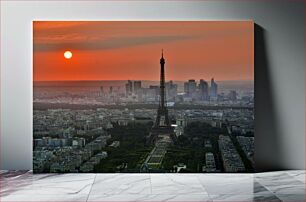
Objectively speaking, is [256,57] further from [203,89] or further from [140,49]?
[140,49]

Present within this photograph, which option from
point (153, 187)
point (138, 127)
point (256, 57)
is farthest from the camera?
point (256, 57)

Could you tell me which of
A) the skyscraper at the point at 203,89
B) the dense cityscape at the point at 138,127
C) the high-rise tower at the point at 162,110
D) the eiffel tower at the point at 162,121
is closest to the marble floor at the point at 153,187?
the dense cityscape at the point at 138,127

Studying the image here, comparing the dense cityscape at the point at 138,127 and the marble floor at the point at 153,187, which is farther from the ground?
the dense cityscape at the point at 138,127

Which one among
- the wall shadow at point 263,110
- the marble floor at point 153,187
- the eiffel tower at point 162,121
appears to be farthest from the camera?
the wall shadow at point 263,110

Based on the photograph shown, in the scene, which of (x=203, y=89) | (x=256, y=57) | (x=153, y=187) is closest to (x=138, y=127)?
(x=203, y=89)

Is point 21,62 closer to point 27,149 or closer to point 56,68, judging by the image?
point 56,68

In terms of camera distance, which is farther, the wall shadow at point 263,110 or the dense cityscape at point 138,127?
the wall shadow at point 263,110

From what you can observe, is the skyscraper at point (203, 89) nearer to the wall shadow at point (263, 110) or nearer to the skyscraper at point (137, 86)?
the wall shadow at point (263, 110)

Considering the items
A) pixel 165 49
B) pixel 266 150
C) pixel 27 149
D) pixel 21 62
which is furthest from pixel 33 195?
pixel 266 150
